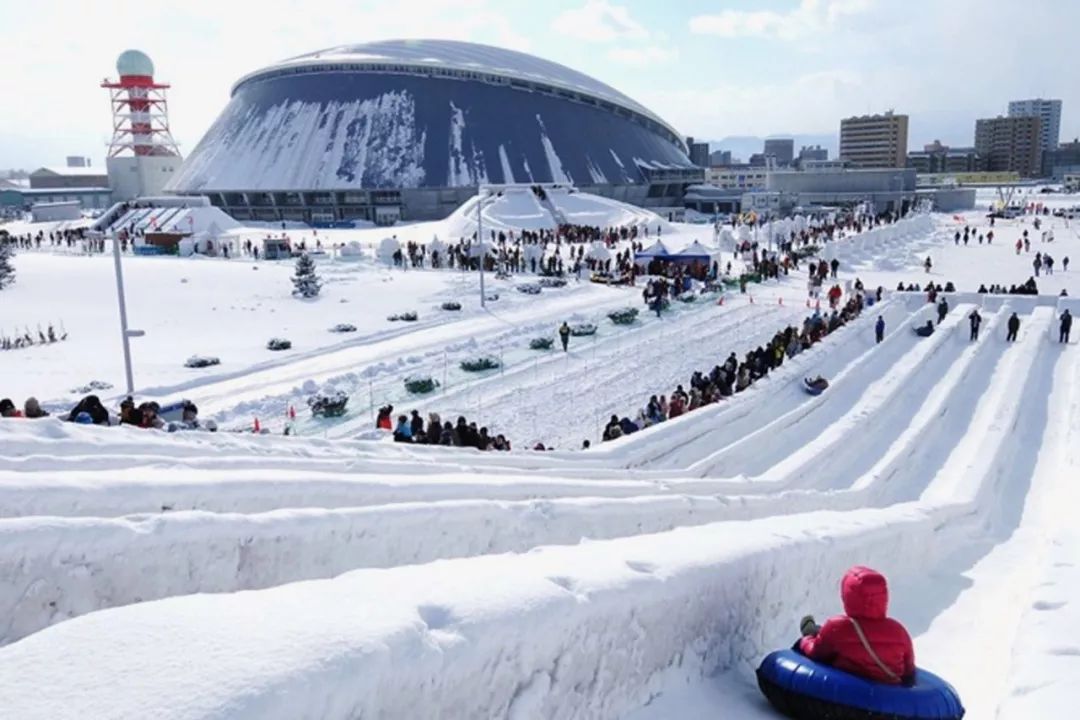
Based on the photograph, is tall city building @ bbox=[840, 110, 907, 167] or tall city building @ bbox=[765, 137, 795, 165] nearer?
tall city building @ bbox=[840, 110, 907, 167]

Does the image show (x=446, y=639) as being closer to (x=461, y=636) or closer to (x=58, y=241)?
(x=461, y=636)

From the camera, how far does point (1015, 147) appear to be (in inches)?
5743

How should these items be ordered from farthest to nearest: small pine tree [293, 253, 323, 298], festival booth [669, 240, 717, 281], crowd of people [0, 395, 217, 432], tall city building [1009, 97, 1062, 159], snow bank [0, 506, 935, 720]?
tall city building [1009, 97, 1062, 159]
festival booth [669, 240, 717, 281]
small pine tree [293, 253, 323, 298]
crowd of people [0, 395, 217, 432]
snow bank [0, 506, 935, 720]

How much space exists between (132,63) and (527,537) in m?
71.1

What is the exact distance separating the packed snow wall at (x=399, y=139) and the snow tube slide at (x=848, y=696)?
184 feet

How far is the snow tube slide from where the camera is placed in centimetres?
360

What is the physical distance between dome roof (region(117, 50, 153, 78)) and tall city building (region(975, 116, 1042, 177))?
131694 millimetres

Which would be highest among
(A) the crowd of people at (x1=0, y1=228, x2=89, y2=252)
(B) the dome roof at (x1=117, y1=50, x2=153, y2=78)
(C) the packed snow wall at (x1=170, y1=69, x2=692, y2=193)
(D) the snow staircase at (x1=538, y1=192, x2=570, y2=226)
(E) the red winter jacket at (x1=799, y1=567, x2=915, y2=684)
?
(B) the dome roof at (x1=117, y1=50, x2=153, y2=78)

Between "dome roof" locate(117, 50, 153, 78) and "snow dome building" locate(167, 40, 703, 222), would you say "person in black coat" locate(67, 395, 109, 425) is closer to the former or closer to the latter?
"snow dome building" locate(167, 40, 703, 222)

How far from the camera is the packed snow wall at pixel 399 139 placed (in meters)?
59.0

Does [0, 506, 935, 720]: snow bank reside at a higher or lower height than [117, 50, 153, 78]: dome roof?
lower

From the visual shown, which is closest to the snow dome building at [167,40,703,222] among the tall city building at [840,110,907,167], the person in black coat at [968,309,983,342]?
the person in black coat at [968,309,983,342]

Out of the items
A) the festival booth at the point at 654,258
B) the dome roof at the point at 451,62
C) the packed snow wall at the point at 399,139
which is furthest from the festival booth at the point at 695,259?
the dome roof at the point at 451,62

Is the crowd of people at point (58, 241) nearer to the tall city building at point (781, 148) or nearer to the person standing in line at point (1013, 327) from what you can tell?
the person standing in line at point (1013, 327)
